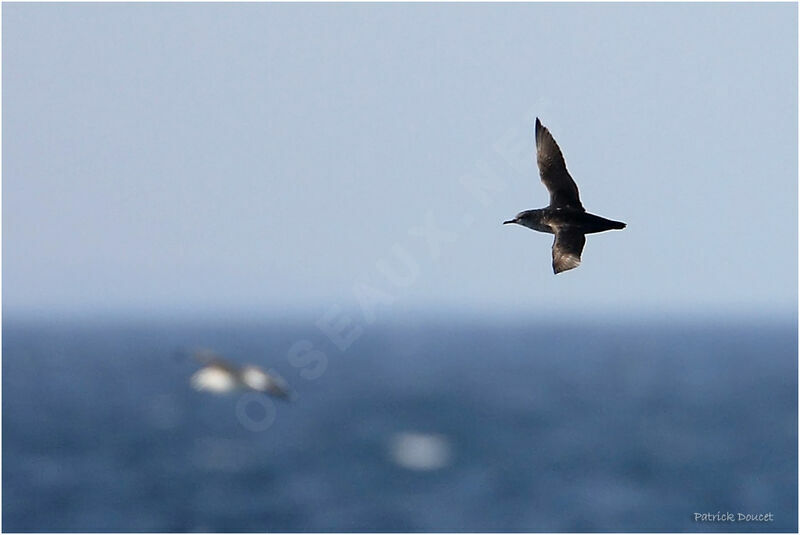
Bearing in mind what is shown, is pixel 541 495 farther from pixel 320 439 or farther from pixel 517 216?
pixel 517 216

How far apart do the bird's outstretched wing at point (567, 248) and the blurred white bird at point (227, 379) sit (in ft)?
11.3

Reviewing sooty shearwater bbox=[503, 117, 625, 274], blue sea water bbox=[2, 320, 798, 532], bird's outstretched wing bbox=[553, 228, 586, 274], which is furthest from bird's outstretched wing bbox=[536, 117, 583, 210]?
blue sea water bbox=[2, 320, 798, 532]

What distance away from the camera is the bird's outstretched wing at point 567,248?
508 centimetres

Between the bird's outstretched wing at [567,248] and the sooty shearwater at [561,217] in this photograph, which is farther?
the sooty shearwater at [561,217]

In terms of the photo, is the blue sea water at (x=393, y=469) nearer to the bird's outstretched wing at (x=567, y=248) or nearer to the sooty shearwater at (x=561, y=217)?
the sooty shearwater at (x=561, y=217)

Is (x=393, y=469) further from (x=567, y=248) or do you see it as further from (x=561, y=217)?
(x=567, y=248)

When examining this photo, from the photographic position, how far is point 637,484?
138 metres

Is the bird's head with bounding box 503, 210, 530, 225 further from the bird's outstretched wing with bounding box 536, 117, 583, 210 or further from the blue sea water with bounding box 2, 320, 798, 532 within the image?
the blue sea water with bounding box 2, 320, 798, 532

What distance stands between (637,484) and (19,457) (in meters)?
84.7

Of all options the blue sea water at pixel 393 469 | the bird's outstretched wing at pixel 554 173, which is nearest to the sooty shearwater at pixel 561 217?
the bird's outstretched wing at pixel 554 173

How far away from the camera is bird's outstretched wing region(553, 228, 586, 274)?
5.08 m

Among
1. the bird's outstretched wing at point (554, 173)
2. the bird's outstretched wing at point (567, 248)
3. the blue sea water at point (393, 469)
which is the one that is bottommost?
the bird's outstretched wing at point (567, 248)

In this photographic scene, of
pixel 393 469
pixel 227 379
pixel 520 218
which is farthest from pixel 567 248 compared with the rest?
pixel 393 469

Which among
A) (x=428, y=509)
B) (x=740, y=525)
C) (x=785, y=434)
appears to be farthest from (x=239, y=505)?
(x=785, y=434)
